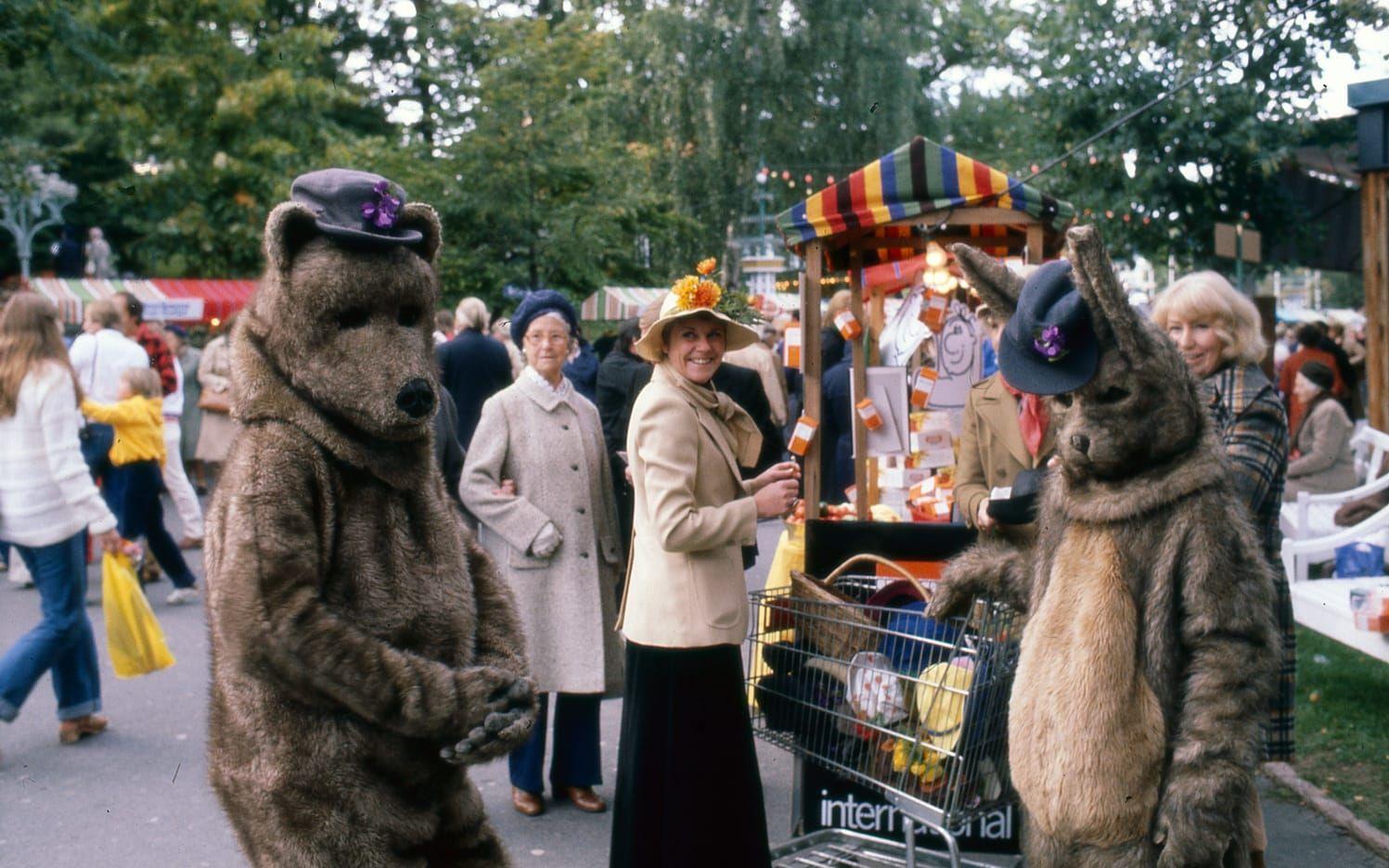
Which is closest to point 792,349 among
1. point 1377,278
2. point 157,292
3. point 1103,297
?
point 1103,297

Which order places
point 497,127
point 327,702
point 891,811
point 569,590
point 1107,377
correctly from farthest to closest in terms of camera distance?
point 497,127
point 569,590
point 891,811
point 1107,377
point 327,702

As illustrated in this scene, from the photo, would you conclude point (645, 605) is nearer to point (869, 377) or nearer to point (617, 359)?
point (869, 377)

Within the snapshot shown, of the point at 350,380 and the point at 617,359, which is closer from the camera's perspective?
the point at 350,380

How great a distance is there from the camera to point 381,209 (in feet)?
9.56

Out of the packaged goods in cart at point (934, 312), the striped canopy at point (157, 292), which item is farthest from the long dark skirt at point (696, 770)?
the striped canopy at point (157, 292)

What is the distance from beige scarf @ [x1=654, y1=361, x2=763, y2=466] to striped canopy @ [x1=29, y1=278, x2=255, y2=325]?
20050mm

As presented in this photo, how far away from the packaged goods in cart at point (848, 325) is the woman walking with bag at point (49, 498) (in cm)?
377

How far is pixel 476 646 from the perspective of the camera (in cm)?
302

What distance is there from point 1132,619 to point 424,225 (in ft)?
6.18

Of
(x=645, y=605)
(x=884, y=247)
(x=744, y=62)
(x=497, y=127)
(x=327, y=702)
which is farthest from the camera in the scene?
(x=744, y=62)

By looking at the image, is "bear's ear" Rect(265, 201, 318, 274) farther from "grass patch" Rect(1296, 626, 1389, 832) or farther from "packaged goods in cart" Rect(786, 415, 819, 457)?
"grass patch" Rect(1296, 626, 1389, 832)

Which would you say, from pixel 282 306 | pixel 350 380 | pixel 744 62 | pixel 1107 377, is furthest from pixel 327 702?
pixel 744 62

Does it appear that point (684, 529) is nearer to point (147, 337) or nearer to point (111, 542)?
point (111, 542)

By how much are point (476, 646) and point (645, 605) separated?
4.01 feet
